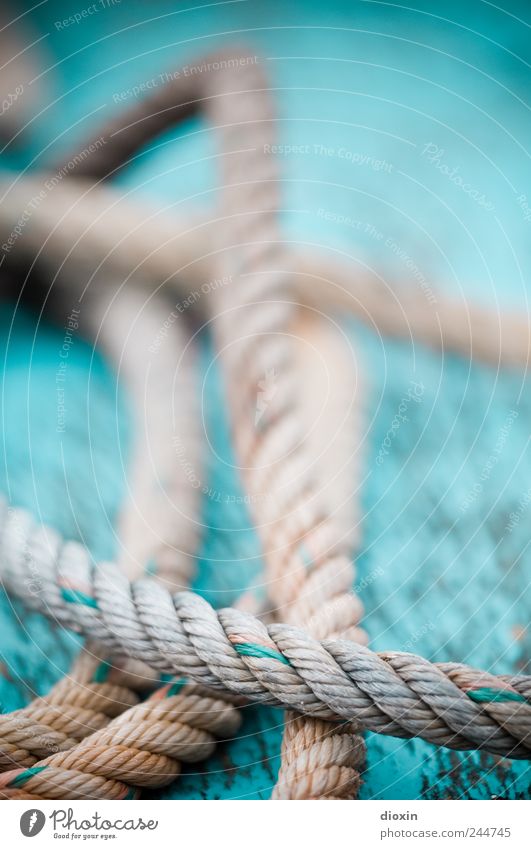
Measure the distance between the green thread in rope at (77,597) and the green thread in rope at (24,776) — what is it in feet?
0.28

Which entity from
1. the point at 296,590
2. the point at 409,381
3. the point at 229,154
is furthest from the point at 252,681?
the point at 229,154

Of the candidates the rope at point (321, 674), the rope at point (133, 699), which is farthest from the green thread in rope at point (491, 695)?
the rope at point (133, 699)

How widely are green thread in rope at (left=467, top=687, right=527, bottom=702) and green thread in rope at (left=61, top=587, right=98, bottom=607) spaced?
20 centimetres

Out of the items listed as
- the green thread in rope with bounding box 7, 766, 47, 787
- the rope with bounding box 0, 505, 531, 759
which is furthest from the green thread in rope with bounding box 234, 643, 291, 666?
the green thread in rope with bounding box 7, 766, 47, 787

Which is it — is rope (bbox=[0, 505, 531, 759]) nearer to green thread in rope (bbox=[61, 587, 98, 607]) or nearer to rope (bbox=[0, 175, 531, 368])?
green thread in rope (bbox=[61, 587, 98, 607])

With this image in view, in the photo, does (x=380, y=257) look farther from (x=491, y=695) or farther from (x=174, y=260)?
(x=491, y=695)

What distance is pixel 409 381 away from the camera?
51 cm

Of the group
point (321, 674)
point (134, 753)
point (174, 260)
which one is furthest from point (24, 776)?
point (174, 260)

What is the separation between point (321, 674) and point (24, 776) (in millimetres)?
166

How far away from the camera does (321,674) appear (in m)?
0.42

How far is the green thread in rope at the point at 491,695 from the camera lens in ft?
1.40

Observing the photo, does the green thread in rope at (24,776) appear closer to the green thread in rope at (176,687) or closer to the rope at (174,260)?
the green thread in rope at (176,687)
